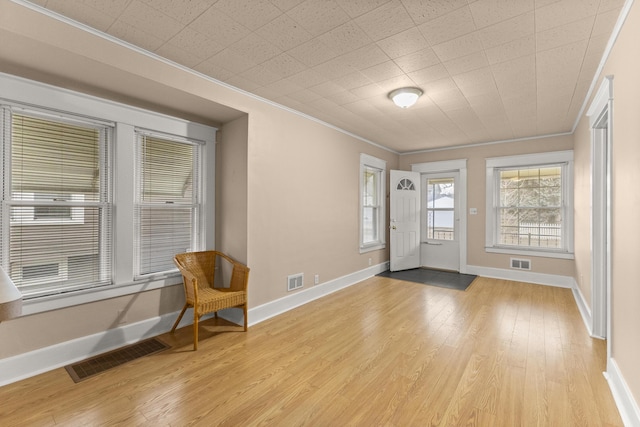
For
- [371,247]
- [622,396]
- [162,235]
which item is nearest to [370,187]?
[371,247]

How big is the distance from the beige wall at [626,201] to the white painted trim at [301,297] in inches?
116

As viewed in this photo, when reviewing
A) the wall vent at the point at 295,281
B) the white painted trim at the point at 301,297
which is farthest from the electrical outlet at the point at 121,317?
the wall vent at the point at 295,281

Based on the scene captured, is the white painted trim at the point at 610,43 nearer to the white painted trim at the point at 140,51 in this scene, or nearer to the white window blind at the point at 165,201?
the white painted trim at the point at 140,51

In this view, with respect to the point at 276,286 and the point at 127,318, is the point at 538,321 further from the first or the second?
the point at 127,318

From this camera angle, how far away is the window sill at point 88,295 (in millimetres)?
2258

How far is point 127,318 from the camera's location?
277 centimetres

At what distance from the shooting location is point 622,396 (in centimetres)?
186

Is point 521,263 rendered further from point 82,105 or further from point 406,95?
point 82,105

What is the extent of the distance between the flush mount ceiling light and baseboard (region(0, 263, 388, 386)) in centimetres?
260

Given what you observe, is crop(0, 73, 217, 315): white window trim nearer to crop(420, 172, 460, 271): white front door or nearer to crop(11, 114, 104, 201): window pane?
crop(11, 114, 104, 201): window pane

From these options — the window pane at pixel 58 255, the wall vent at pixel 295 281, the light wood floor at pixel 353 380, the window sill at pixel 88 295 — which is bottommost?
the light wood floor at pixel 353 380

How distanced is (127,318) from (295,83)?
2797mm

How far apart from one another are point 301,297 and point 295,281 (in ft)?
0.83

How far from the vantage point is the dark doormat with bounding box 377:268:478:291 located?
190 inches
